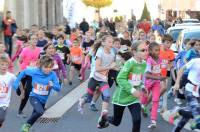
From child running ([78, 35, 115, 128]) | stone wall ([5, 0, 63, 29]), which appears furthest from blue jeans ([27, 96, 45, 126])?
stone wall ([5, 0, 63, 29])

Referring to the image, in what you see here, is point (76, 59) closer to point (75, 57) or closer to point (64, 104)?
point (75, 57)

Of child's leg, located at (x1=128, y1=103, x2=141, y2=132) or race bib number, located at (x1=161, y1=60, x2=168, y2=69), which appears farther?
race bib number, located at (x1=161, y1=60, x2=168, y2=69)

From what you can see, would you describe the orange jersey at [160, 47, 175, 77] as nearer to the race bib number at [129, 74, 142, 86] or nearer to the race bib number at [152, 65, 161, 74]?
the race bib number at [152, 65, 161, 74]

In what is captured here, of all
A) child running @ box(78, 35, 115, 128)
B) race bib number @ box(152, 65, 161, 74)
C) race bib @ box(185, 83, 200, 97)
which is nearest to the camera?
race bib @ box(185, 83, 200, 97)

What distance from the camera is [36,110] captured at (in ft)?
29.4

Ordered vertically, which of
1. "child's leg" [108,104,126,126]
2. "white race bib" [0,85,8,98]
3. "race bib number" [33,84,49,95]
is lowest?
"child's leg" [108,104,126,126]

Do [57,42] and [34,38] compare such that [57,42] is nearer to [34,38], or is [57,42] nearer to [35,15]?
[34,38]

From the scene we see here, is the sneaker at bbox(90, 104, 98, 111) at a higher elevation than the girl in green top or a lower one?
lower

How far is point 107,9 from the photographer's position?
68.8 m

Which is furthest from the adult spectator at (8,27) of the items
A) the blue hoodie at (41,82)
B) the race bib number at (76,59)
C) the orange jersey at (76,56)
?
the blue hoodie at (41,82)

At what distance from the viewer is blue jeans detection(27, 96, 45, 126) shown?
8.94 m

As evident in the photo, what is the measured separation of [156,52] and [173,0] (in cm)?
5079

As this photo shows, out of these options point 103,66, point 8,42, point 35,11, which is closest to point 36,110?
point 103,66

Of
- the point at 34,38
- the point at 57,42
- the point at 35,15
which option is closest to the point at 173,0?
the point at 35,15
